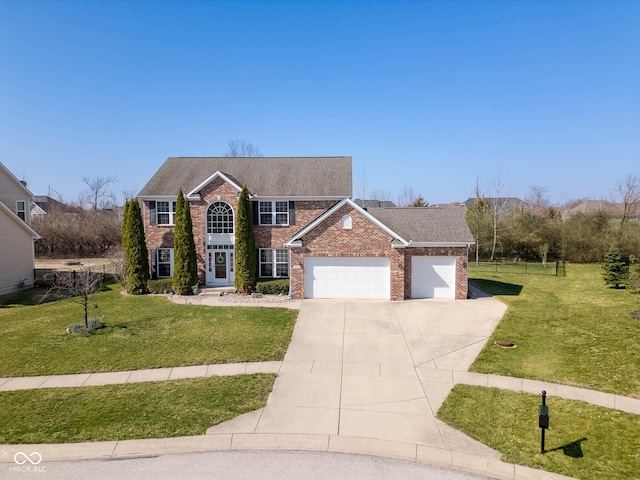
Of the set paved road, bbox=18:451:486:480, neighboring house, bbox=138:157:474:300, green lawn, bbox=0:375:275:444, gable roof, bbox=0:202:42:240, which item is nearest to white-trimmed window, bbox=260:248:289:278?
neighboring house, bbox=138:157:474:300

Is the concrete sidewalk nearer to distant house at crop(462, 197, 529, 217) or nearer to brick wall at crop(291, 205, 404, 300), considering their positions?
brick wall at crop(291, 205, 404, 300)

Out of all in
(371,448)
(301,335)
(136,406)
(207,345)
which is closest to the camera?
(371,448)

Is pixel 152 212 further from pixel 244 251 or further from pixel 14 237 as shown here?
pixel 14 237

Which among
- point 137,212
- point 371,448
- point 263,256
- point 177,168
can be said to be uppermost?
point 177,168

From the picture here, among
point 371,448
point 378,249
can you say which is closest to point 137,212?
point 378,249

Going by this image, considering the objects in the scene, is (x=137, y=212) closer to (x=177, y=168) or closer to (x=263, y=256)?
(x=177, y=168)

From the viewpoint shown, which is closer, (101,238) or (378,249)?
(378,249)

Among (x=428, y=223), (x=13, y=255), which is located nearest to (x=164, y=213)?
(x=13, y=255)
